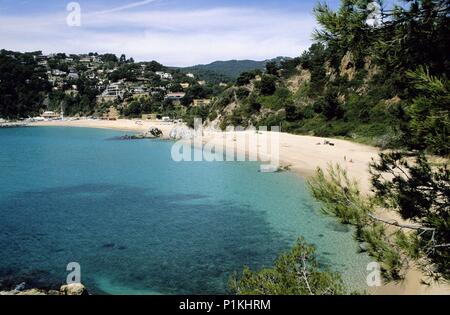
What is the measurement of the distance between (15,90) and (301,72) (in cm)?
10989

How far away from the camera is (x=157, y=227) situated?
70.2ft

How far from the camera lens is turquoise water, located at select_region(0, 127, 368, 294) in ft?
50.1

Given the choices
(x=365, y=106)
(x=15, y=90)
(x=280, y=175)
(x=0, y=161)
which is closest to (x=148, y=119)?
(x=15, y=90)

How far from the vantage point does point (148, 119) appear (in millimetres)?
114812

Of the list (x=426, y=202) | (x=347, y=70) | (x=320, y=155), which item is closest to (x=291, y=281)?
(x=426, y=202)

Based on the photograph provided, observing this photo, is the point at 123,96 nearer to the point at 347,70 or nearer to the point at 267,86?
the point at 267,86

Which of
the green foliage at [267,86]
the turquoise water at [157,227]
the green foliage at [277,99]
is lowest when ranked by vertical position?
the turquoise water at [157,227]

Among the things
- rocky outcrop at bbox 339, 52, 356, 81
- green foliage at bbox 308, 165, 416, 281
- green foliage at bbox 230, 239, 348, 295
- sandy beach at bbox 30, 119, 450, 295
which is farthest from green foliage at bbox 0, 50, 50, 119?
green foliage at bbox 308, 165, 416, 281

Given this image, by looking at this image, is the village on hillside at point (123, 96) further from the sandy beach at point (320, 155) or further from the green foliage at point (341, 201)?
the green foliage at point (341, 201)

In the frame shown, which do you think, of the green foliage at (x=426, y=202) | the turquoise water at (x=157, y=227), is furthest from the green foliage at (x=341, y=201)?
the turquoise water at (x=157, y=227)

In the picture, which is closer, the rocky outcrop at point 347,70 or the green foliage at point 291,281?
the green foliage at point 291,281

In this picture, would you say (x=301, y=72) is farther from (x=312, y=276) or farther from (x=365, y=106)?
(x=312, y=276)

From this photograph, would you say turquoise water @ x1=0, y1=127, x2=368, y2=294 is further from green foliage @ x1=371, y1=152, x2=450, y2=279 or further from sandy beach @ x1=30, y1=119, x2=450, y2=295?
green foliage @ x1=371, y1=152, x2=450, y2=279

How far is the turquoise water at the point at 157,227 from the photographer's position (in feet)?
50.1
